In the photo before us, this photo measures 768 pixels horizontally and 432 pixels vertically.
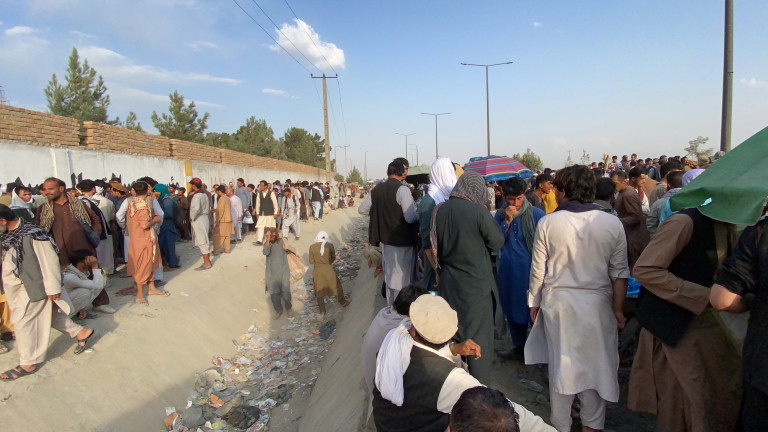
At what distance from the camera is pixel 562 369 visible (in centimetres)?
256

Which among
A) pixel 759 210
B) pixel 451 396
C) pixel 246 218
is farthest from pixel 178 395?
pixel 246 218

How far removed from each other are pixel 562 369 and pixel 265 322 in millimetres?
7092

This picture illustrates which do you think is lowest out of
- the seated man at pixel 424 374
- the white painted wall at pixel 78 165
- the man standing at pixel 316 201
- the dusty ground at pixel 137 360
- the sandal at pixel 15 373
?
the dusty ground at pixel 137 360

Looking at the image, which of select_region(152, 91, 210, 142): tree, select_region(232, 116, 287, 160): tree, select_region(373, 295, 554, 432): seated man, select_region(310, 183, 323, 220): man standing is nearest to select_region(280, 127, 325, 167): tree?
select_region(232, 116, 287, 160): tree

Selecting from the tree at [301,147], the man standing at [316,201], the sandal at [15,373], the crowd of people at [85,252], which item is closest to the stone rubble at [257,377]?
the crowd of people at [85,252]

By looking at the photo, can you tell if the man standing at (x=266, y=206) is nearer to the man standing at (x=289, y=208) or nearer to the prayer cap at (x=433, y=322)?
the man standing at (x=289, y=208)

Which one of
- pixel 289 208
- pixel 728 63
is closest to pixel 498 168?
pixel 728 63

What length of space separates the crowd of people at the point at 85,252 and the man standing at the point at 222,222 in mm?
25

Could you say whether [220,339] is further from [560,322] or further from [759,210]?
[759,210]

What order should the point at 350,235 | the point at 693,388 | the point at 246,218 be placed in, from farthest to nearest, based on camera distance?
the point at 350,235 → the point at 246,218 → the point at 693,388

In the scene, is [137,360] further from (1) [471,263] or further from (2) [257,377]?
(1) [471,263]

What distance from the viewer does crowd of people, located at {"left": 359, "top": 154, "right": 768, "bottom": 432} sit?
1951 mm

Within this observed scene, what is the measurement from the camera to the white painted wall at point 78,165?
7922 millimetres

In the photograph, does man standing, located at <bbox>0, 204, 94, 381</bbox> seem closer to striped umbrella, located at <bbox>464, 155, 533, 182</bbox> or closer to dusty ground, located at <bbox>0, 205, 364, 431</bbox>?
dusty ground, located at <bbox>0, 205, 364, 431</bbox>
